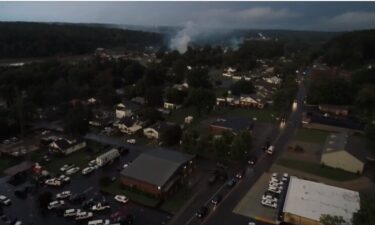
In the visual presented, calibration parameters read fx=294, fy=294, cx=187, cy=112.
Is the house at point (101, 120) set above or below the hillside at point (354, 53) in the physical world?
below

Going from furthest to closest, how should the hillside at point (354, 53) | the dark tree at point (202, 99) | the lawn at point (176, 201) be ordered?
the hillside at point (354, 53), the dark tree at point (202, 99), the lawn at point (176, 201)

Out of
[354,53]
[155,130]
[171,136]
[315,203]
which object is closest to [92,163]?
[171,136]

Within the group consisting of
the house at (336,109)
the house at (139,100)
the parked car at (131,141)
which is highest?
the house at (336,109)

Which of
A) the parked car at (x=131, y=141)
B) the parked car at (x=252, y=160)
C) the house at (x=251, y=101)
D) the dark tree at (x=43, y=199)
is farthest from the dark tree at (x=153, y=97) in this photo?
the dark tree at (x=43, y=199)

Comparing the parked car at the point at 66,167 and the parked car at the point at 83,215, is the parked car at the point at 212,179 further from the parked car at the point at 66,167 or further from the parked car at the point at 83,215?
the parked car at the point at 66,167

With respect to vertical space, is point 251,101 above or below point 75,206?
above

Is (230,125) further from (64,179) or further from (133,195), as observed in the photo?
(64,179)
